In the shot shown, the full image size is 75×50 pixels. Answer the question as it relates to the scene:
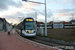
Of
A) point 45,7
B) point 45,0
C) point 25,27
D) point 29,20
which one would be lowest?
point 25,27

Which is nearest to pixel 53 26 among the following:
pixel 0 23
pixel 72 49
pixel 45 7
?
pixel 0 23

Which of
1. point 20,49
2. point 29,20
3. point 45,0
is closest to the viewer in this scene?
point 20,49

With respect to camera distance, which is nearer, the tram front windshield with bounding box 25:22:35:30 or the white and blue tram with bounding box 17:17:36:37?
the white and blue tram with bounding box 17:17:36:37

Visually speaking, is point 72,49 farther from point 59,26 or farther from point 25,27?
point 59,26

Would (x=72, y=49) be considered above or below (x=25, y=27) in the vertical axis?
below

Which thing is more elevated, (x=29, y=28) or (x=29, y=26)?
(x=29, y=26)

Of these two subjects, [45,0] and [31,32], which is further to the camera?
[45,0]

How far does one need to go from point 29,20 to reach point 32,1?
3.39m

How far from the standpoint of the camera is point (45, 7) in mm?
15609

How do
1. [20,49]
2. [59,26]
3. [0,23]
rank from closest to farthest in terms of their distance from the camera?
[20,49] < [0,23] < [59,26]

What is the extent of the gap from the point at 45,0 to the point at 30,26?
602 centimetres

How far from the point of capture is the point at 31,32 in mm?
13391

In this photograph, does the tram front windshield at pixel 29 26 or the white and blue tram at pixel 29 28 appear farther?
the tram front windshield at pixel 29 26

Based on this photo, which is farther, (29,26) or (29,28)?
(29,26)
